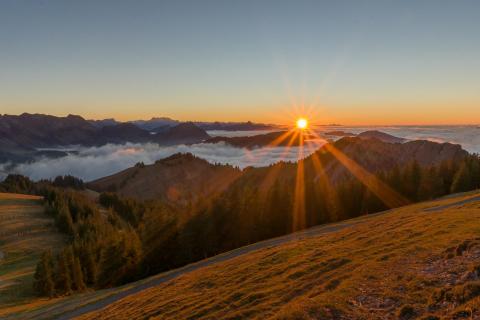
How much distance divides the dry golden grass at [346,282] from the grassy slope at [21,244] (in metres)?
49.2

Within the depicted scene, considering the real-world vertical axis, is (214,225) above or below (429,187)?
below

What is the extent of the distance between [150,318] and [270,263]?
12.4 metres

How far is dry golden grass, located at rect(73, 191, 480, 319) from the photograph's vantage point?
714 inches

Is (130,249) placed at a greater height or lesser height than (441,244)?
lesser

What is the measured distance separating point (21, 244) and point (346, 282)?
135m

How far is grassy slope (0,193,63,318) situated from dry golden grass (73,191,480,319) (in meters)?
49.2

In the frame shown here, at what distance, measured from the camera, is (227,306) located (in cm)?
2319

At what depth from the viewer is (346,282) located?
21766 mm

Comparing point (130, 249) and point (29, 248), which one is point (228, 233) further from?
point (29, 248)

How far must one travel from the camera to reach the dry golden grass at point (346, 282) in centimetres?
1812

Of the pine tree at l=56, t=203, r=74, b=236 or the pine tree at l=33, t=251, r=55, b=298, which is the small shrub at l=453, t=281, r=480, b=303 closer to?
the pine tree at l=33, t=251, r=55, b=298

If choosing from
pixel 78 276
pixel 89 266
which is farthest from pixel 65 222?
pixel 78 276

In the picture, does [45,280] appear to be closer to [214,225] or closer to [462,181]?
[214,225]

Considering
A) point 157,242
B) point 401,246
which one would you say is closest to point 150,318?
point 401,246
